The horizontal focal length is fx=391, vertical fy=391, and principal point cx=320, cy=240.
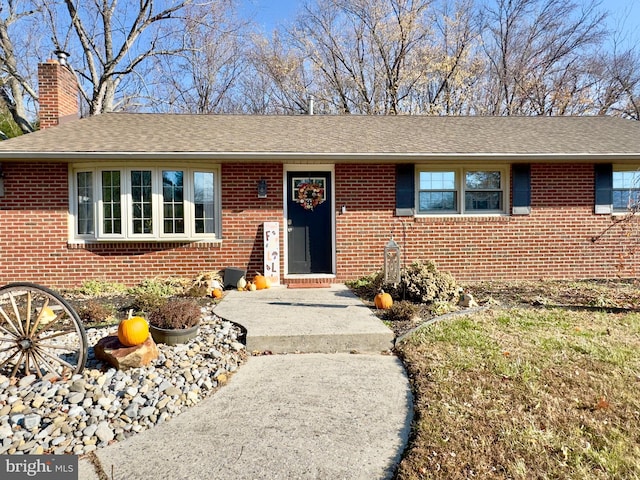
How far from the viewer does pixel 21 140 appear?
7.09m

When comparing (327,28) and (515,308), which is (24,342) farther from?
(327,28)

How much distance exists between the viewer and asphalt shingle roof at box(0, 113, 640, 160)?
699 centimetres

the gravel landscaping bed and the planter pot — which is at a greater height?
the planter pot

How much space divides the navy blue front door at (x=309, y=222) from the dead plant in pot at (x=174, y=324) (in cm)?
356

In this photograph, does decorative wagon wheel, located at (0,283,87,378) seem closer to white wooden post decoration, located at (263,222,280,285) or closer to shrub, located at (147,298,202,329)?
shrub, located at (147,298,202,329)

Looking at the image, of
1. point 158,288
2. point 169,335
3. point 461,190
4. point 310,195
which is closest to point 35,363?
point 169,335

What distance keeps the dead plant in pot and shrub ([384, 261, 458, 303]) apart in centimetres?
304

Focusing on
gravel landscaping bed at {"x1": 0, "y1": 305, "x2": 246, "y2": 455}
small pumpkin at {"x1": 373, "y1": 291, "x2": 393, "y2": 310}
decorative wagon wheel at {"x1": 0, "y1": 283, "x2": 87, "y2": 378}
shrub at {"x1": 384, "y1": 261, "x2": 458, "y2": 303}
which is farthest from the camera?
shrub at {"x1": 384, "y1": 261, "x2": 458, "y2": 303}

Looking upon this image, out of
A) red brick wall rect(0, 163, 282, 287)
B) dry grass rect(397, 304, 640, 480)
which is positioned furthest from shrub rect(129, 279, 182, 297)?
dry grass rect(397, 304, 640, 480)

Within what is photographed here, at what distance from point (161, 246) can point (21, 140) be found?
10.2 feet

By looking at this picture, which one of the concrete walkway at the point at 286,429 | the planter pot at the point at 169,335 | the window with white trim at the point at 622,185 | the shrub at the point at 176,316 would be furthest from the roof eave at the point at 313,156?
the concrete walkway at the point at 286,429

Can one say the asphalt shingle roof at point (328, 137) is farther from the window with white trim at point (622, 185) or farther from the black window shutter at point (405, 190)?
the window with white trim at point (622, 185)

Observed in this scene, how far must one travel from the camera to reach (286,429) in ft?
8.91

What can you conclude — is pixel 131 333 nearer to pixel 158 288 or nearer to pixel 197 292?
pixel 197 292
